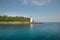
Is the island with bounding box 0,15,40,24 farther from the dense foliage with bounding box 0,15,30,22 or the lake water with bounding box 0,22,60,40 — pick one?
the lake water with bounding box 0,22,60,40

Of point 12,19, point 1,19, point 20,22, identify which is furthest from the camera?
point 20,22

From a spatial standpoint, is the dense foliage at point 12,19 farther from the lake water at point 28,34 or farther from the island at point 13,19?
the lake water at point 28,34

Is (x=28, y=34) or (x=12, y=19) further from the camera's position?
(x=12, y=19)

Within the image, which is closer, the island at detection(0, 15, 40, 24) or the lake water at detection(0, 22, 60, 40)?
the lake water at detection(0, 22, 60, 40)

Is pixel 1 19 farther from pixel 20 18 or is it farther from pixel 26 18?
pixel 26 18

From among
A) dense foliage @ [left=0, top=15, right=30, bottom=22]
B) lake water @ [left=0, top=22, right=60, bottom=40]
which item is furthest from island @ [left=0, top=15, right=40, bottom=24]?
lake water @ [left=0, top=22, right=60, bottom=40]

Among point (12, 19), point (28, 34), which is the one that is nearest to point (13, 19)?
point (12, 19)

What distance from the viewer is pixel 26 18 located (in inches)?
1181

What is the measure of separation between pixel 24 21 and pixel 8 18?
5955mm

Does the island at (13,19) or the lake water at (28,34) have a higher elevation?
the island at (13,19)

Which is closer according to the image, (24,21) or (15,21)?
(15,21)

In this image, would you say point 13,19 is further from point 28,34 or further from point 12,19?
point 28,34

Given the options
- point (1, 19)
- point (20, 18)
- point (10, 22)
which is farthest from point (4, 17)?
point (20, 18)

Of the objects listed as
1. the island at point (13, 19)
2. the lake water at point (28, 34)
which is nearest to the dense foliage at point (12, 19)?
the island at point (13, 19)
